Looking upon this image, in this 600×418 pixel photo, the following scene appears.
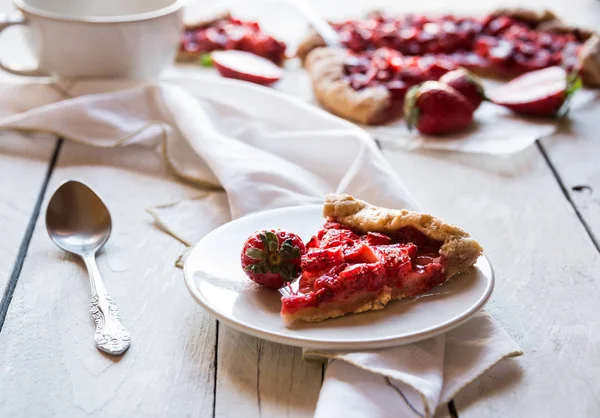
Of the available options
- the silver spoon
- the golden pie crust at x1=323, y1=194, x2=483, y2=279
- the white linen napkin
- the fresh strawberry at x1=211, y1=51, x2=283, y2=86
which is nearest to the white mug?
the white linen napkin

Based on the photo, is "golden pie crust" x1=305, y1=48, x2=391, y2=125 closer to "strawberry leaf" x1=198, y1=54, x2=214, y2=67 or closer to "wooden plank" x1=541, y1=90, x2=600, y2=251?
"strawberry leaf" x1=198, y1=54, x2=214, y2=67

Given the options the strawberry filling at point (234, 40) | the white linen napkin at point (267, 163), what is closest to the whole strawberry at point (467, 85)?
the white linen napkin at point (267, 163)

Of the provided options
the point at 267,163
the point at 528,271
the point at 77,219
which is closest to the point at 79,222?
the point at 77,219

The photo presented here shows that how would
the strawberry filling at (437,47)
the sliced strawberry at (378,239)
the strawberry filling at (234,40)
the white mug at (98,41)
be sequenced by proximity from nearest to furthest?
the sliced strawberry at (378,239) → the white mug at (98,41) → the strawberry filling at (437,47) → the strawberry filling at (234,40)

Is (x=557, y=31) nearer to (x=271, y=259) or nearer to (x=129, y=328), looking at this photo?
(x=271, y=259)

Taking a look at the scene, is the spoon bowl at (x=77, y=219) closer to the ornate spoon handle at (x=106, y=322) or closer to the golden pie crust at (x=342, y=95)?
the ornate spoon handle at (x=106, y=322)

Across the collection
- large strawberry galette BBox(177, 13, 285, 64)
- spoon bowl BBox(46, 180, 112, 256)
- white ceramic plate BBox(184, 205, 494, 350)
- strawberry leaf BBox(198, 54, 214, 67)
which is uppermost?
white ceramic plate BBox(184, 205, 494, 350)

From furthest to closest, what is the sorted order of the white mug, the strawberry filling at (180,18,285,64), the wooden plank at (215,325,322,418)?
the strawberry filling at (180,18,285,64)
the white mug
the wooden plank at (215,325,322,418)
